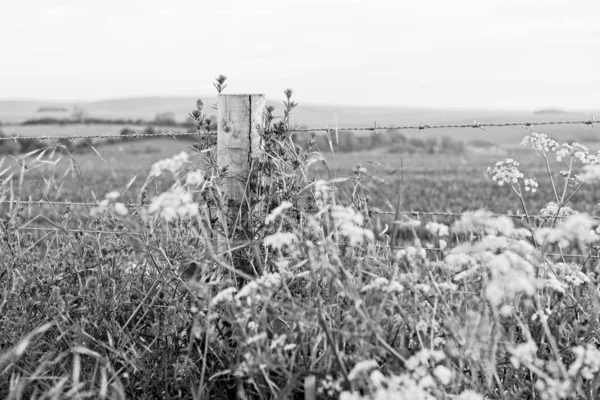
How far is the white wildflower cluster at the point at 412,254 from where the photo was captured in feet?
9.17

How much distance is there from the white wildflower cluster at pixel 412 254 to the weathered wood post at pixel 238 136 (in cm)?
150

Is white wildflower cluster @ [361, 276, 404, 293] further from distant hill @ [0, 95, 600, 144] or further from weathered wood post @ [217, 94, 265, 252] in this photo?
distant hill @ [0, 95, 600, 144]

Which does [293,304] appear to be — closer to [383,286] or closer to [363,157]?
[383,286]

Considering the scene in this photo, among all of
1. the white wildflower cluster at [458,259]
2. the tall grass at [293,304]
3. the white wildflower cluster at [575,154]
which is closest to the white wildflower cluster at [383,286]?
the tall grass at [293,304]

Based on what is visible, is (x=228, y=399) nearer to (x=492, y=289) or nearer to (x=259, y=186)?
(x=259, y=186)

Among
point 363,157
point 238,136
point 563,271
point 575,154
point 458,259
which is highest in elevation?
point 238,136

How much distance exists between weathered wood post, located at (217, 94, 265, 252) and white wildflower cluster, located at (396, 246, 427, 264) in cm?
150

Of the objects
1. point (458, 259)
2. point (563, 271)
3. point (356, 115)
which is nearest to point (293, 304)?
point (458, 259)

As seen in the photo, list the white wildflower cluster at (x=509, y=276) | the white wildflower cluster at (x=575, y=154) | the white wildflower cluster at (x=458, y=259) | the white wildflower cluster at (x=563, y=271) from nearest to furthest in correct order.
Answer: the white wildflower cluster at (x=509, y=276) → the white wildflower cluster at (x=458, y=259) → the white wildflower cluster at (x=563, y=271) → the white wildflower cluster at (x=575, y=154)

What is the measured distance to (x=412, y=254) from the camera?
2.82 metres

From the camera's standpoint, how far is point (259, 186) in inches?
163

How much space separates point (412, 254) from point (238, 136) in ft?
5.78

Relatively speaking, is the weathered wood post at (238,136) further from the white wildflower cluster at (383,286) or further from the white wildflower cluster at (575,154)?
the white wildflower cluster at (575,154)

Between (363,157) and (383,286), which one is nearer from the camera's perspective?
(383,286)
